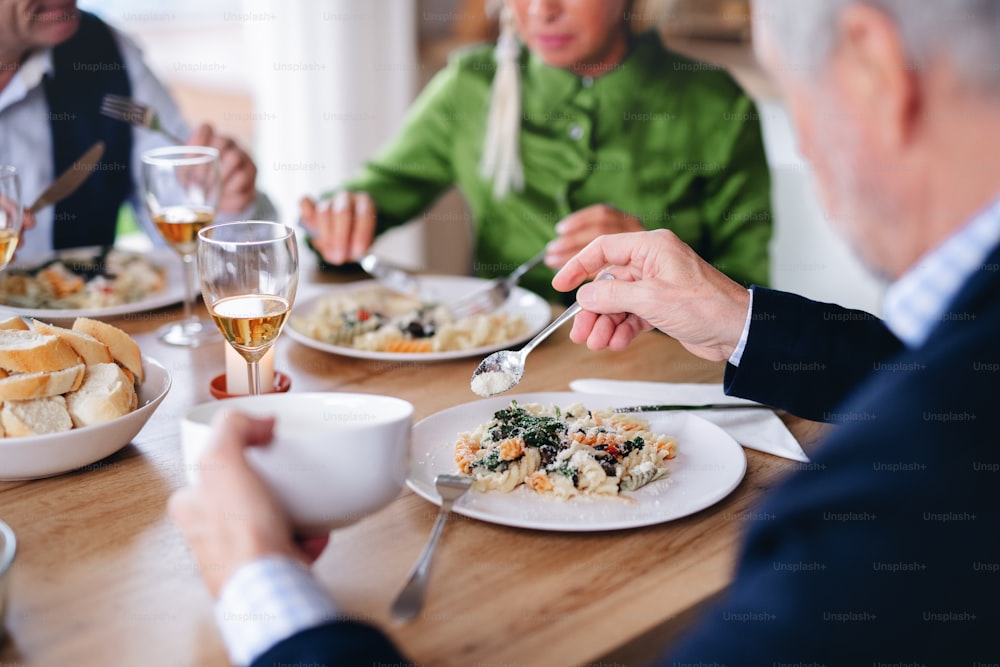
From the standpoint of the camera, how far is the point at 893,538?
0.63 meters

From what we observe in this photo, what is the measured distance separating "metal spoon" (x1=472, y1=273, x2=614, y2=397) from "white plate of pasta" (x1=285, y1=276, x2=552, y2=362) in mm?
128

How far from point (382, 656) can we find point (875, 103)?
1.71ft

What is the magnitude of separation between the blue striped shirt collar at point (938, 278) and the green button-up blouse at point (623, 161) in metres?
1.37

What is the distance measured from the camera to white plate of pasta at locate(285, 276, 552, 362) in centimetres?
145

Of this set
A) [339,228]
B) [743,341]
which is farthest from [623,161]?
[743,341]

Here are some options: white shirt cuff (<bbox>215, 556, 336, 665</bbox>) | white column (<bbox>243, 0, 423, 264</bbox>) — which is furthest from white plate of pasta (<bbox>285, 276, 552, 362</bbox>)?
white column (<bbox>243, 0, 423, 264</bbox>)

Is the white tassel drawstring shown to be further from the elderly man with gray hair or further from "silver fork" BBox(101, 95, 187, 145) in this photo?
the elderly man with gray hair

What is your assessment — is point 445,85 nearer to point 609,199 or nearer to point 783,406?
point 609,199

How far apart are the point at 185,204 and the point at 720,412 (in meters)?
0.88

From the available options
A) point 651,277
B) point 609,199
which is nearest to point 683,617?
point 651,277

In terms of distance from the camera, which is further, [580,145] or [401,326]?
[580,145]

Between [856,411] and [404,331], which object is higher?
[856,411]

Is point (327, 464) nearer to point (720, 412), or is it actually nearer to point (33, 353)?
point (33, 353)

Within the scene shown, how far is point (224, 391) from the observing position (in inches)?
50.6
